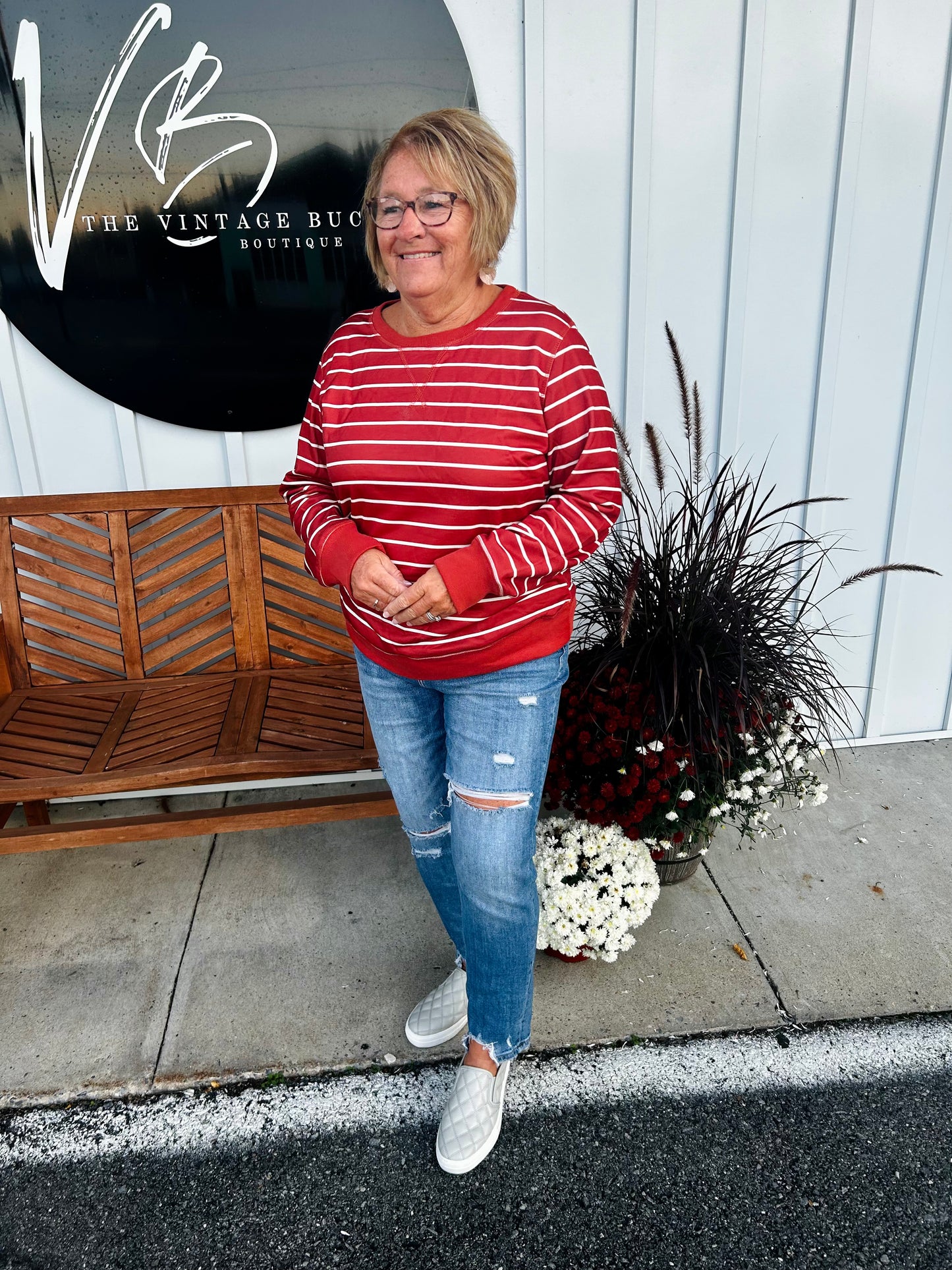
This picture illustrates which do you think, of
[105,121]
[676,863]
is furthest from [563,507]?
[105,121]

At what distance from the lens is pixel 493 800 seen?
5.47 ft

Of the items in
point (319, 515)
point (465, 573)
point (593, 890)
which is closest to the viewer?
point (465, 573)

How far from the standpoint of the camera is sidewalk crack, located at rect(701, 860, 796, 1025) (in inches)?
87.3

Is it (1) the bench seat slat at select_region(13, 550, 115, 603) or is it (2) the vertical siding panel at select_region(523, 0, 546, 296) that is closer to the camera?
(2) the vertical siding panel at select_region(523, 0, 546, 296)

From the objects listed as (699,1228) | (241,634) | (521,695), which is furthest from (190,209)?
(699,1228)

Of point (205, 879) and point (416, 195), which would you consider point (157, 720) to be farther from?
point (416, 195)

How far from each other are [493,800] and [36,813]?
6.26ft

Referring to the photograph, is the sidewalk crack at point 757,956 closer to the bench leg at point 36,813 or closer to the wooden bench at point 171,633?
the wooden bench at point 171,633

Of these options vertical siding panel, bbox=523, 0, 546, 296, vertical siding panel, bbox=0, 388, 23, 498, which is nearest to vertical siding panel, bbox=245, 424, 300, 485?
vertical siding panel, bbox=0, 388, 23, 498

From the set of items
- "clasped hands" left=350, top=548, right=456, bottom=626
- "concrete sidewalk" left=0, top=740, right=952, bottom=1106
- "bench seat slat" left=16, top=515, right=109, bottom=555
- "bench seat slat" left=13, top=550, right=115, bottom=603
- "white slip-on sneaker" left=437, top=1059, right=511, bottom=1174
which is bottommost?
"concrete sidewalk" left=0, top=740, right=952, bottom=1106

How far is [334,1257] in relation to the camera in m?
1.68

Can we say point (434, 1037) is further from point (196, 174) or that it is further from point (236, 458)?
point (196, 174)

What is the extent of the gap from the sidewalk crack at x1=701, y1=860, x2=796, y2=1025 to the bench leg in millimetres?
2113

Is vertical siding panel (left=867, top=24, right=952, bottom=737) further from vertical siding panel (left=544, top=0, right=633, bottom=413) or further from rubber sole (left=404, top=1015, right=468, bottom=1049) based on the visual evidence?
rubber sole (left=404, top=1015, right=468, bottom=1049)
